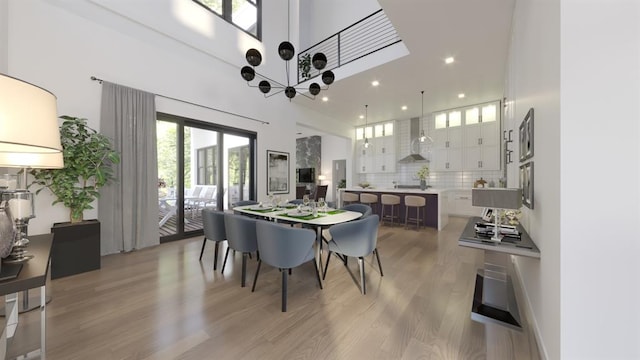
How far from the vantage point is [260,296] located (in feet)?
7.57

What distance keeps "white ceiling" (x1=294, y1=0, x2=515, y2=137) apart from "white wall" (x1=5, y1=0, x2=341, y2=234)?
2197 millimetres

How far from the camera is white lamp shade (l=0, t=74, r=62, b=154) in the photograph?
0.85 metres

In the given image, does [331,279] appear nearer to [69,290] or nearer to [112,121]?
[69,290]

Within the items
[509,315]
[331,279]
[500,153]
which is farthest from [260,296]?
[500,153]

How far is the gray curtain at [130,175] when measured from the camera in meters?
3.45

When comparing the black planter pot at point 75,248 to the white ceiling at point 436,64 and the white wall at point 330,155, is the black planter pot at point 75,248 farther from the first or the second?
the white wall at point 330,155

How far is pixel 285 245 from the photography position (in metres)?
2.11

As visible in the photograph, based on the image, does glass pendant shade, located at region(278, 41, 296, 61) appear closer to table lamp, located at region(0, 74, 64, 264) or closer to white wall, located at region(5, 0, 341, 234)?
table lamp, located at region(0, 74, 64, 264)

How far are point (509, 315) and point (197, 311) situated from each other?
8.84 feet

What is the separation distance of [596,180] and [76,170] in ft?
15.7

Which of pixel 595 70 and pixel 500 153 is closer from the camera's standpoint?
pixel 595 70

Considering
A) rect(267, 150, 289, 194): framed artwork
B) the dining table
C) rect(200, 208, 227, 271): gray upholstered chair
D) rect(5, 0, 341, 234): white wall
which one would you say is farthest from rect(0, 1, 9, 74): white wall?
rect(267, 150, 289, 194): framed artwork

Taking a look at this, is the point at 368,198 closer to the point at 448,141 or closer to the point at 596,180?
the point at 448,141

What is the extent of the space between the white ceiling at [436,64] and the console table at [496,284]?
8.90 ft
